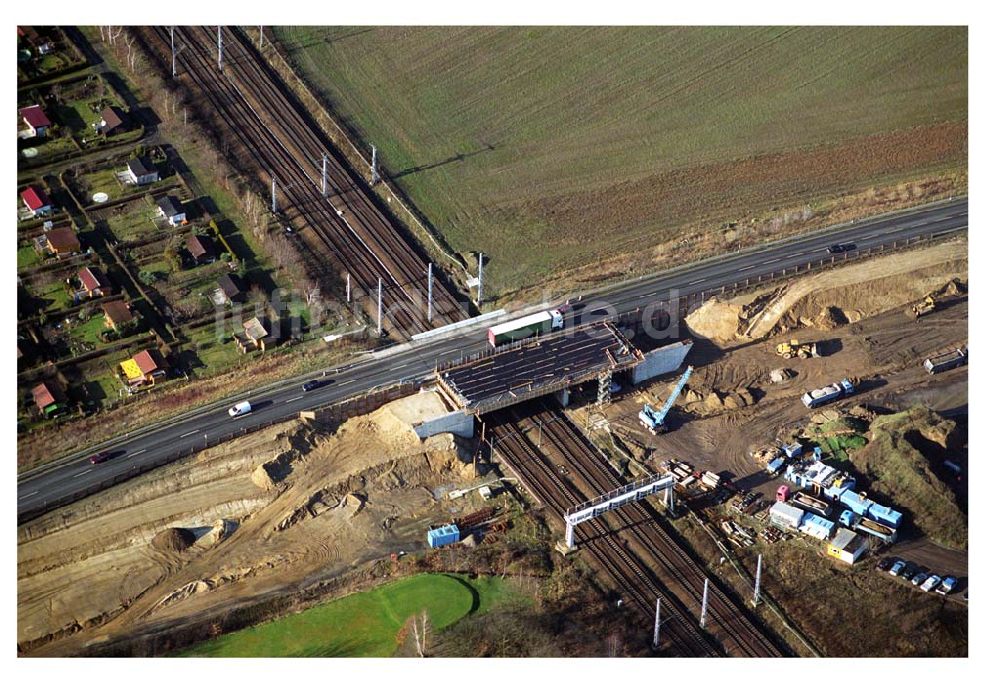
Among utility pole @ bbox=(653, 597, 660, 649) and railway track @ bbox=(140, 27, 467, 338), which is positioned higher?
railway track @ bbox=(140, 27, 467, 338)

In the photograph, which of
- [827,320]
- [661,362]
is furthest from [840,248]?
[661,362]

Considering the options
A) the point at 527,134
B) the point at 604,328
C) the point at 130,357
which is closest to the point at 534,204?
the point at 527,134

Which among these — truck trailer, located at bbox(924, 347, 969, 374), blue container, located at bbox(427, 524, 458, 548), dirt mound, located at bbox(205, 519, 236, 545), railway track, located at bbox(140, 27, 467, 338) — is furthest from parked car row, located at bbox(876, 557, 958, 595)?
dirt mound, located at bbox(205, 519, 236, 545)

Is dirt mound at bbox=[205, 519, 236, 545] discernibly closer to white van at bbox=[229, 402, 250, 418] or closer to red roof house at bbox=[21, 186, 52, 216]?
white van at bbox=[229, 402, 250, 418]

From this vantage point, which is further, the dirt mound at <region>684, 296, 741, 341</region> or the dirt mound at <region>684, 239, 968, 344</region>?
the dirt mound at <region>684, 239, 968, 344</region>

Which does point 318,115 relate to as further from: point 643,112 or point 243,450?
point 243,450

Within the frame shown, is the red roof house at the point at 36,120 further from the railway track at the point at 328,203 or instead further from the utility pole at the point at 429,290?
the utility pole at the point at 429,290

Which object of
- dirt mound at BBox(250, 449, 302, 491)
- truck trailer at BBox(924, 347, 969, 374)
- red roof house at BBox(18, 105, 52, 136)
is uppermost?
red roof house at BBox(18, 105, 52, 136)
